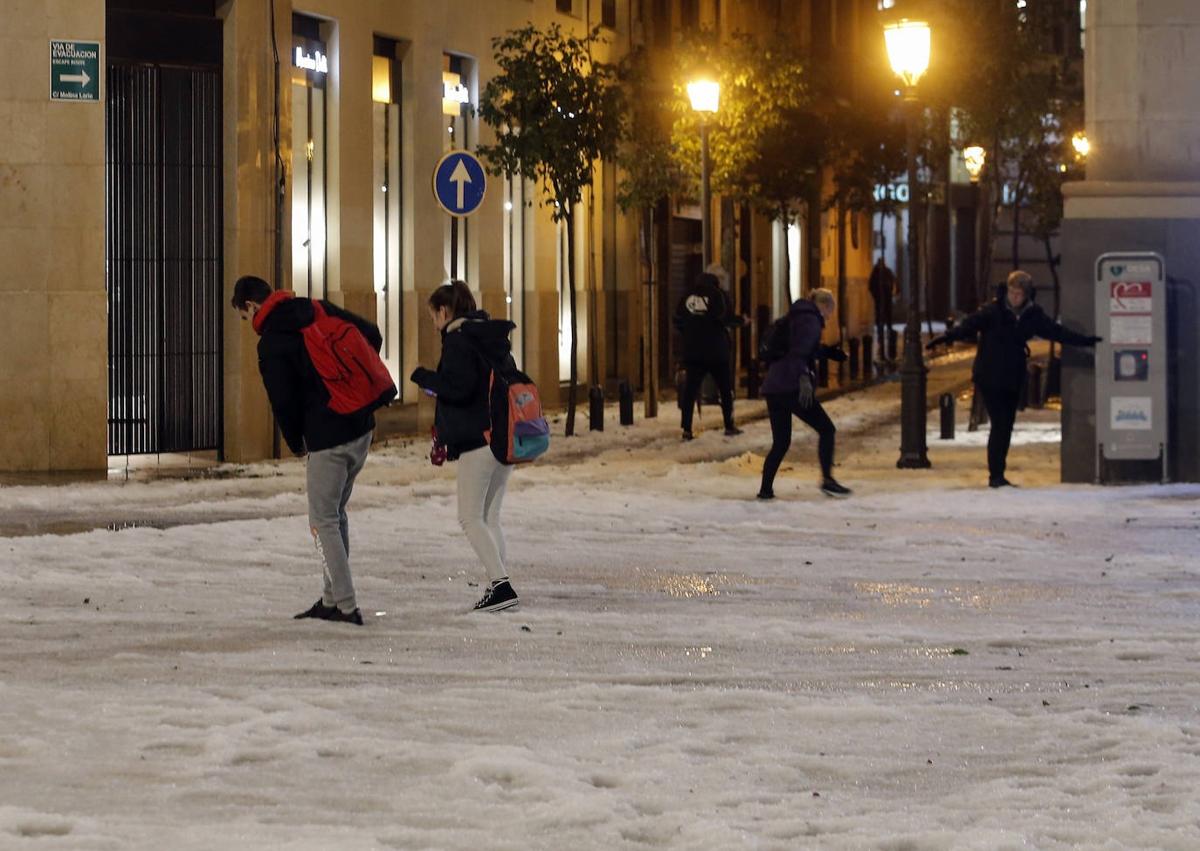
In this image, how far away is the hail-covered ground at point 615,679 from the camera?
23.9 feet

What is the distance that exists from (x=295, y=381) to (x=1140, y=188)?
958cm

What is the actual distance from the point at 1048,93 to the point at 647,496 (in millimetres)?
34608

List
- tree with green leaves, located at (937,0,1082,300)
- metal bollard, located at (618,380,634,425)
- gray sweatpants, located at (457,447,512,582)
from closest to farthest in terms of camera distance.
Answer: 1. gray sweatpants, located at (457,447,512,582)
2. metal bollard, located at (618,380,634,425)
3. tree with green leaves, located at (937,0,1082,300)

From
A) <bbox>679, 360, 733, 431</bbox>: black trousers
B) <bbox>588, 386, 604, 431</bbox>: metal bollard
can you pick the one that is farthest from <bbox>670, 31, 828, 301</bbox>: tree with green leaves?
<bbox>679, 360, 733, 431</bbox>: black trousers

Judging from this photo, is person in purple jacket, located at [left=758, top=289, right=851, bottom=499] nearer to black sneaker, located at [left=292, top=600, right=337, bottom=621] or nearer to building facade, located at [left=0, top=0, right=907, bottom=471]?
building facade, located at [left=0, top=0, right=907, bottom=471]

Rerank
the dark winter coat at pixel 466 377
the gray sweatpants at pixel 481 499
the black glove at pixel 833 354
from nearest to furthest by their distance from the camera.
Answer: the dark winter coat at pixel 466 377
the gray sweatpants at pixel 481 499
the black glove at pixel 833 354

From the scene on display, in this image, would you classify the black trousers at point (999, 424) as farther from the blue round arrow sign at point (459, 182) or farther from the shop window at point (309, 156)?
the shop window at point (309, 156)

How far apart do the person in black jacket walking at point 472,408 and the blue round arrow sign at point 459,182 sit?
10.7 metres

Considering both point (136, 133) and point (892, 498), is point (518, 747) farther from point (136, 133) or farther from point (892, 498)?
point (136, 133)

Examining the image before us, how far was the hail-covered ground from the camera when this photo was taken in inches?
287

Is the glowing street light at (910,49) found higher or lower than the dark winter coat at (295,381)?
higher

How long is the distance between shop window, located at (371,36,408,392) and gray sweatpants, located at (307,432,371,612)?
1565cm

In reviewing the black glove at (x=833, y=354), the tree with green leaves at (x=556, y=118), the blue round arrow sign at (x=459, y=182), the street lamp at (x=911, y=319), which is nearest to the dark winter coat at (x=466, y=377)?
the black glove at (x=833, y=354)

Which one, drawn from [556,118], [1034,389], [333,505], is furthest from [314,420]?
[1034,389]
